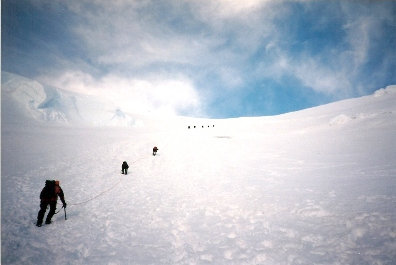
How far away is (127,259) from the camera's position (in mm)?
7297

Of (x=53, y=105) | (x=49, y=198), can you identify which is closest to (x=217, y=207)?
(x=49, y=198)

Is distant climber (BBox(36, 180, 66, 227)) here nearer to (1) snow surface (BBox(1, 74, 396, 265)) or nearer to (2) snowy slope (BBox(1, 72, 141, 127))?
(1) snow surface (BBox(1, 74, 396, 265))

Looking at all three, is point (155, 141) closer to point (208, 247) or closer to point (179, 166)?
point (179, 166)

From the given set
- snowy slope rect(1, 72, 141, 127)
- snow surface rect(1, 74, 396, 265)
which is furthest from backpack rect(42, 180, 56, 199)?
snowy slope rect(1, 72, 141, 127)

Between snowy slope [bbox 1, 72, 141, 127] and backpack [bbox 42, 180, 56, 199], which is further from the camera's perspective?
snowy slope [bbox 1, 72, 141, 127]

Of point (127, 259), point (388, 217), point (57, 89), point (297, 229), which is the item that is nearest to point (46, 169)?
point (127, 259)

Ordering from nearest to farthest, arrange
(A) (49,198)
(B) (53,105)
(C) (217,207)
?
(A) (49,198), (C) (217,207), (B) (53,105)

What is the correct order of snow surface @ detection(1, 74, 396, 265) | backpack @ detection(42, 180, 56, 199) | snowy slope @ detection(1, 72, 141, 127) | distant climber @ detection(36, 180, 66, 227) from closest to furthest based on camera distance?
1. snow surface @ detection(1, 74, 396, 265)
2. distant climber @ detection(36, 180, 66, 227)
3. backpack @ detection(42, 180, 56, 199)
4. snowy slope @ detection(1, 72, 141, 127)

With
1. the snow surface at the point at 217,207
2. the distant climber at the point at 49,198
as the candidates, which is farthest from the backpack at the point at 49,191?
the snow surface at the point at 217,207

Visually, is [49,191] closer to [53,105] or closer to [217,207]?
[217,207]

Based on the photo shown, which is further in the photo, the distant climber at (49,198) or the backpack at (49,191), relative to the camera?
the backpack at (49,191)

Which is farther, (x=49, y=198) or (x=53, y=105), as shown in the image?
(x=53, y=105)

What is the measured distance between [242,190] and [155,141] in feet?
85.0

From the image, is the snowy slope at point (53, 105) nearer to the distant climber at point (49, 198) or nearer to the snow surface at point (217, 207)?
the snow surface at point (217, 207)
